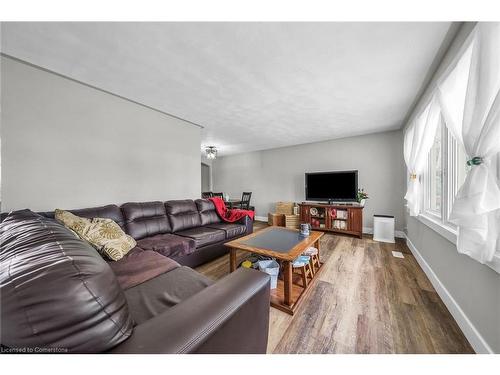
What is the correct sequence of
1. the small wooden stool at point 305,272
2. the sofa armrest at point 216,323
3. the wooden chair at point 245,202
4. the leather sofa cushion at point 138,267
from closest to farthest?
the sofa armrest at point 216,323, the leather sofa cushion at point 138,267, the small wooden stool at point 305,272, the wooden chair at point 245,202

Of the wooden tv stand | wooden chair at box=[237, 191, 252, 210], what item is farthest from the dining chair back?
the wooden tv stand

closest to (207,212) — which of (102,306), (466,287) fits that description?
A: (102,306)

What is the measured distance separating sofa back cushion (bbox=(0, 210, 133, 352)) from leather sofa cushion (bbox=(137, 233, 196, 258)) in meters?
1.41

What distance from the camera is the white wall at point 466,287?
106cm

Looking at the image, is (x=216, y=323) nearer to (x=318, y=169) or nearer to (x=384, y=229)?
(x=384, y=229)

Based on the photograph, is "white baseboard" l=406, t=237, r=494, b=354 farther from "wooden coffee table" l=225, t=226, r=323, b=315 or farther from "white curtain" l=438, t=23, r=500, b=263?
"wooden coffee table" l=225, t=226, r=323, b=315

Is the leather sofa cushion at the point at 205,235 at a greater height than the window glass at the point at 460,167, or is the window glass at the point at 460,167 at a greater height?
the window glass at the point at 460,167

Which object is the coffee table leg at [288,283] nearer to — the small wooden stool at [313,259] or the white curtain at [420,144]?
the small wooden stool at [313,259]

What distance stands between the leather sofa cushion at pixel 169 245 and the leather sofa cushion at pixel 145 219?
136 mm

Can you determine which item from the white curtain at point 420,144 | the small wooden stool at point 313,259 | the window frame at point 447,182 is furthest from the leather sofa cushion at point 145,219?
the white curtain at point 420,144

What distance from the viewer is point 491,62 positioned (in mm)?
1011

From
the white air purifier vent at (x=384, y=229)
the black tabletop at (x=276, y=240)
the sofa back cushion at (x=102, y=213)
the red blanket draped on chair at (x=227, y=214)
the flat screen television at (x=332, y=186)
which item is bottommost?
the white air purifier vent at (x=384, y=229)
